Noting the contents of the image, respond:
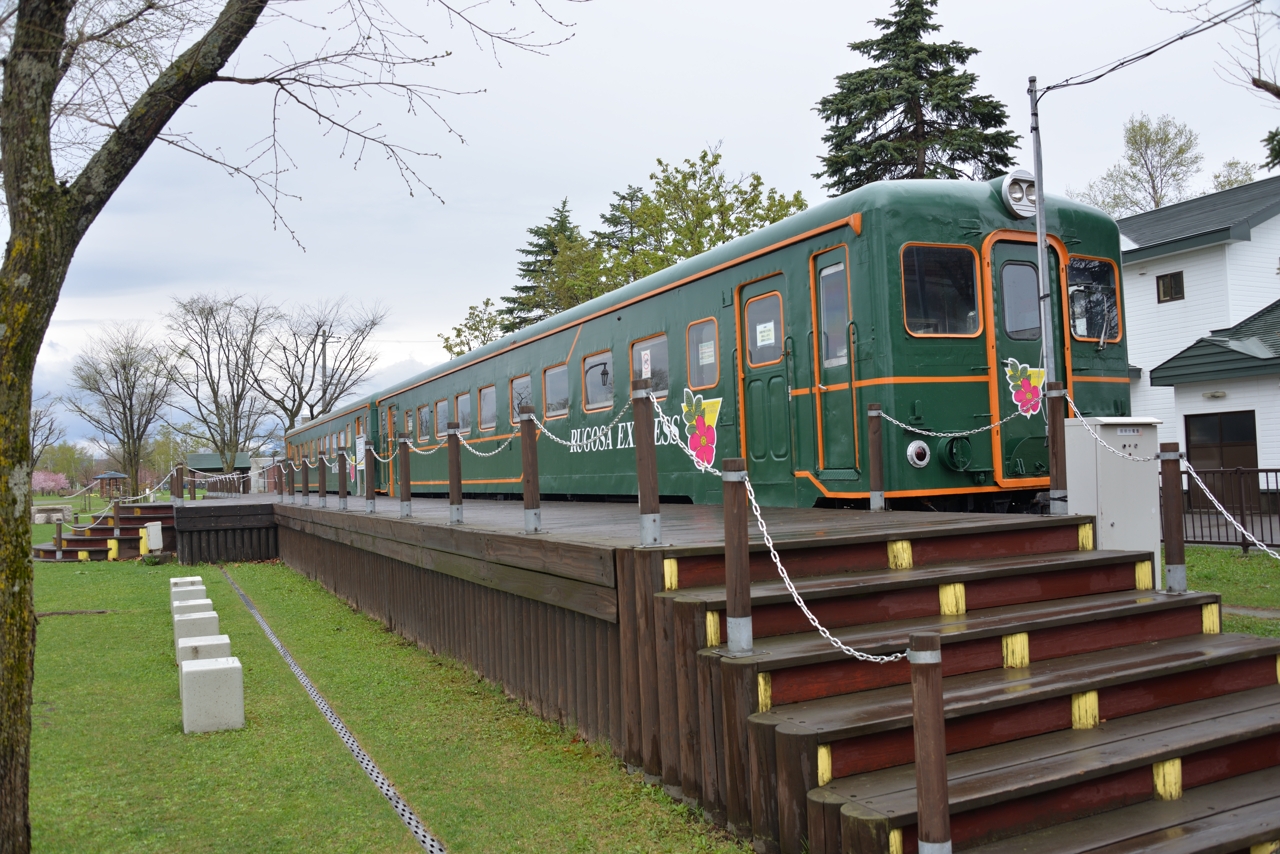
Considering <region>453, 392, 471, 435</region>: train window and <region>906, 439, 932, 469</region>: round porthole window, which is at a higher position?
<region>453, 392, 471, 435</region>: train window

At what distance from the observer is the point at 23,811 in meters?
3.92

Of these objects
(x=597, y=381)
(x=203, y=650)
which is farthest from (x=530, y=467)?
(x=597, y=381)

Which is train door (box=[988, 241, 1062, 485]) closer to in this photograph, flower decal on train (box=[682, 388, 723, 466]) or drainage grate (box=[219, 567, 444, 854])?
flower decal on train (box=[682, 388, 723, 466])

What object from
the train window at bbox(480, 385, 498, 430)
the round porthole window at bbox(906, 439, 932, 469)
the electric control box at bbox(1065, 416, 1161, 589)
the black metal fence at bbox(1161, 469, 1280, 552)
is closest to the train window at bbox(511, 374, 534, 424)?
the train window at bbox(480, 385, 498, 430)

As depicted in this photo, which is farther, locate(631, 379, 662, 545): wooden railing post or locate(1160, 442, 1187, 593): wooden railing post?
locate(1160, 442, 1187, 593): wooden railing post

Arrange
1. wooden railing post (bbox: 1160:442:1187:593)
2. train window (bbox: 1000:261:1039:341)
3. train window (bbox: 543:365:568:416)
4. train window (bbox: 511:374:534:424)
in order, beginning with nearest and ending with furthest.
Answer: wooden railing post (bbox: 1160:442:1187:593) < train window (bbox: 1000:261:1039:341) < train window (bbox: 543:365:568:416) < train window (bbox: 511:374:534:424)

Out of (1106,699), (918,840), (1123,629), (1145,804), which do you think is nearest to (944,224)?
(1123,629)

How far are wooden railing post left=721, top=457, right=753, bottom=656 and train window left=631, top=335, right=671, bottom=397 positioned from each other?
5.41 m

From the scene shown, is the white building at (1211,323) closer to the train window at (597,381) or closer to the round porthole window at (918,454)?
the train window at (597,381)

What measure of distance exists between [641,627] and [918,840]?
6.49 feet

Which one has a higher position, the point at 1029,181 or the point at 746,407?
the point at 1029,181

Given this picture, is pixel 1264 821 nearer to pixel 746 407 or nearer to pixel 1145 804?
pixel 1145 804

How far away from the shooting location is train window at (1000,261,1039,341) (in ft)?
25.0

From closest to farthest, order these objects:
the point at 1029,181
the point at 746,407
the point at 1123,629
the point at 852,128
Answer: the point at 1123,629 → the point at 1029,181 → the point at 746,407 → the point at 852,128
